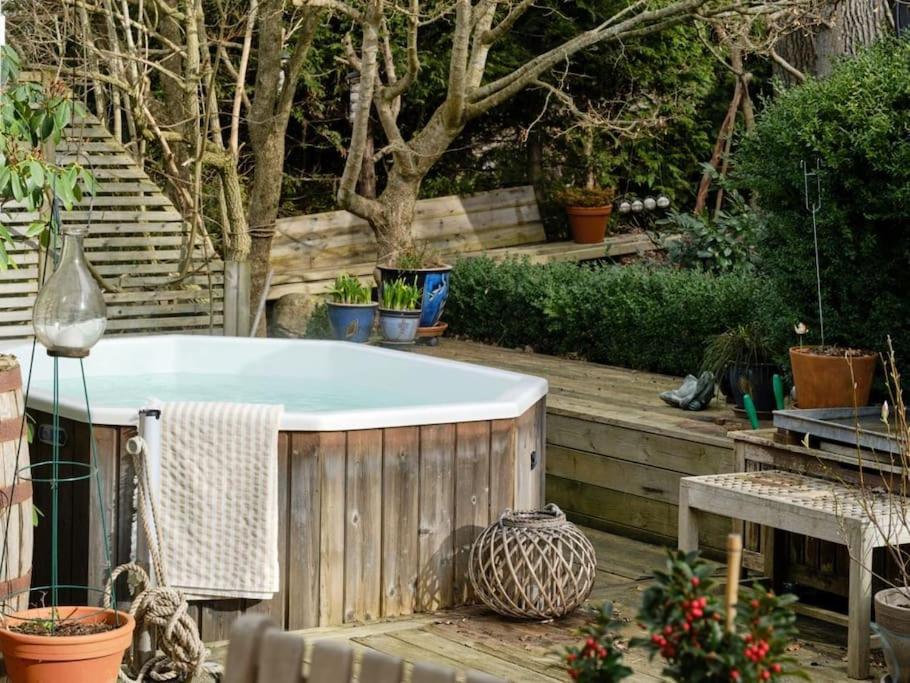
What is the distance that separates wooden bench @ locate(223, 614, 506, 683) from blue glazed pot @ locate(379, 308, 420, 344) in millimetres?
6069

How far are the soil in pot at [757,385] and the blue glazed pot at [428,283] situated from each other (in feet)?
8.56

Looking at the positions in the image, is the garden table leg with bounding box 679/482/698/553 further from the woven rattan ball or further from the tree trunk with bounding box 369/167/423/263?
the tree trunk with bounding box 369/167/423/263

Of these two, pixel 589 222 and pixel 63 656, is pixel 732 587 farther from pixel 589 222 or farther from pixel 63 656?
pixel 589 222

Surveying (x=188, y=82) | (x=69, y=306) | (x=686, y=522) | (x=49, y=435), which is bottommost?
(x=686, y=522)

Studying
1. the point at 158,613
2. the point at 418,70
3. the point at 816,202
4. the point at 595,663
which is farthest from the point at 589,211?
the point at 595,663

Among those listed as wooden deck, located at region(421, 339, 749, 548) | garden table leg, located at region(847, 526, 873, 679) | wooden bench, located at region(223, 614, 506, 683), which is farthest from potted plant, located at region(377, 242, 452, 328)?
wooden bench, located at region(223, 614, 506, 683)

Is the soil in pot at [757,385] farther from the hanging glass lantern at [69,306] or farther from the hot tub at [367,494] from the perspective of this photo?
the hanging glass lantern at [69,306]

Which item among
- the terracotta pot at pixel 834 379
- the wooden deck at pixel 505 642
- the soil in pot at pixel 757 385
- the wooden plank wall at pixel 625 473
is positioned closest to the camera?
the wooden deck at pixel 505 642

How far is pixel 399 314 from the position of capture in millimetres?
8172

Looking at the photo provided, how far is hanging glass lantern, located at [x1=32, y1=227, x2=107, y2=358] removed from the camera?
3.99 m

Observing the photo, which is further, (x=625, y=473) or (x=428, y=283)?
(x=428, y=283)

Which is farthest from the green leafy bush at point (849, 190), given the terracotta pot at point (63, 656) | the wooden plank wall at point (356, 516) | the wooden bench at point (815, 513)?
the terracotta pot at point (63, 656)

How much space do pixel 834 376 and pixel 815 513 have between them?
822 mm

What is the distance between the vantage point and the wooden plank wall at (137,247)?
8.16 meters
